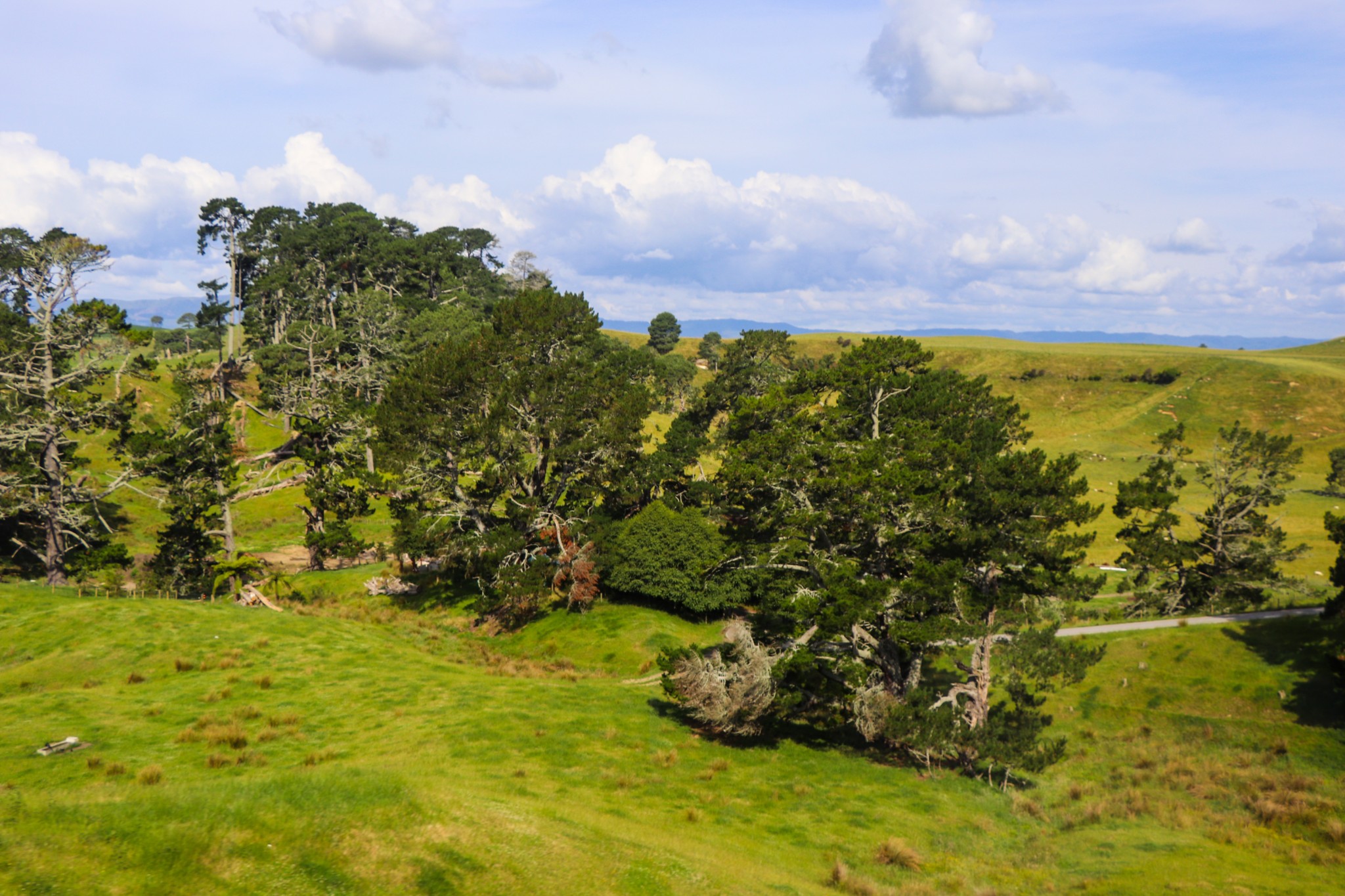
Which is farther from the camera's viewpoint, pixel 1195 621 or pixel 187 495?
pixel 187 495

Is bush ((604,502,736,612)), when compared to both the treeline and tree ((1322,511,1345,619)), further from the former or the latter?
tree ((1322,511,1345,619))

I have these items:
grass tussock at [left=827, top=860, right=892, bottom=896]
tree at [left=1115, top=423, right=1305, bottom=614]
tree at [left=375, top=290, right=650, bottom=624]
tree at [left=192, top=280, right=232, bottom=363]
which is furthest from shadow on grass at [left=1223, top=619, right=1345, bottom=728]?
tree at [left=192, top=280, right=232, bottom=363]

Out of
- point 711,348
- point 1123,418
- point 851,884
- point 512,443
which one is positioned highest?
point 711,348

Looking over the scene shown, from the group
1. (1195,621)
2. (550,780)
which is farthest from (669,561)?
(1195,621)

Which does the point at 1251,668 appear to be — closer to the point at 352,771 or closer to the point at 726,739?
the point at 726,739

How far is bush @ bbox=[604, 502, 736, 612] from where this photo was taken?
160ft

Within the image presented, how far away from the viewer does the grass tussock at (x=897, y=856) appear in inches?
875

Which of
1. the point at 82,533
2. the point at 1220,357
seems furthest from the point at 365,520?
the point at 1220,357

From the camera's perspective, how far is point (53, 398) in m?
45.9

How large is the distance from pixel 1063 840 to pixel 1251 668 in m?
23.4

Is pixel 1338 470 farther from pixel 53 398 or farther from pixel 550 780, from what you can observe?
pixel 53 398

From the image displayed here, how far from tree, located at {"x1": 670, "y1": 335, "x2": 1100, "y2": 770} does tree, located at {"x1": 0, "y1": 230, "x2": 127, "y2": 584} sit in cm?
4396

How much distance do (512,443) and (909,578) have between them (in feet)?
95.1

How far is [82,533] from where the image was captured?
51.7 metres
